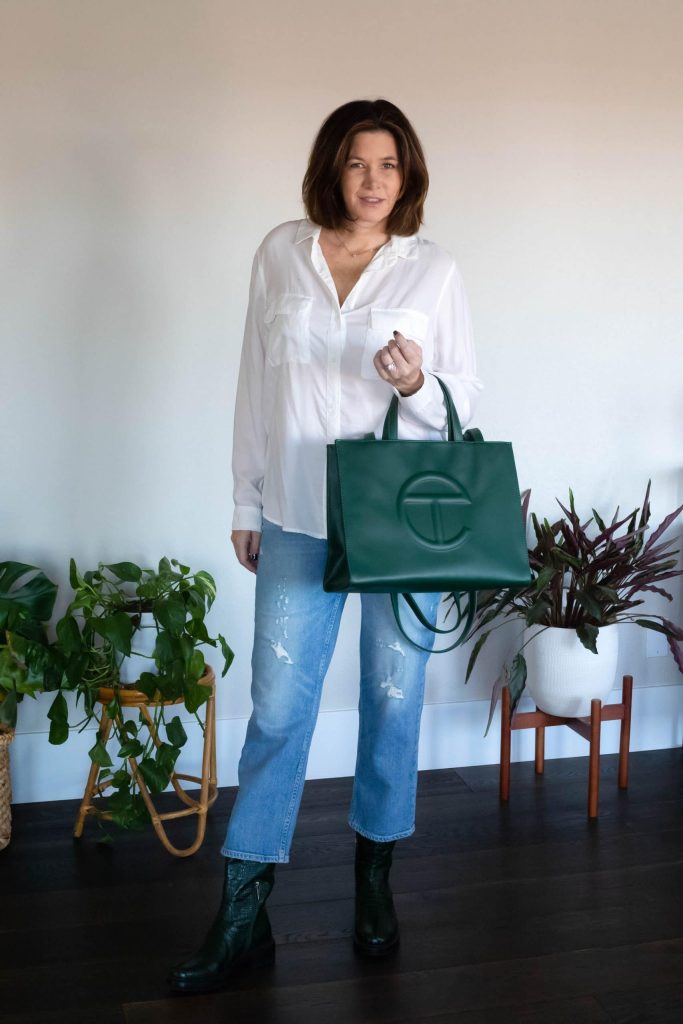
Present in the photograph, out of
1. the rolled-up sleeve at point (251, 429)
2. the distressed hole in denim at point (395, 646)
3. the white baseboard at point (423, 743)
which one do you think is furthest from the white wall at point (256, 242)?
the distressed hole in denim at point (395, 646)

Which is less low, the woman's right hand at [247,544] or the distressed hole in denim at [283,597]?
the woman's right hand at [247,544]

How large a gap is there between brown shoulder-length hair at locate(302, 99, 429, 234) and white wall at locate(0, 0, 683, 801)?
81 cm

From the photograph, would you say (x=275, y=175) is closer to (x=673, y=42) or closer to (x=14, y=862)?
(x=673, y=42)

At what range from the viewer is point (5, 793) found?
7.73 ft

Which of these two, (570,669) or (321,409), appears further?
(570,669)

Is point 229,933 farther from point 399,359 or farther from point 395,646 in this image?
point 399,359

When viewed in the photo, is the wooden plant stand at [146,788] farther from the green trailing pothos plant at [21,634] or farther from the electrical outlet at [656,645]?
the electrical outlet at [656,645]

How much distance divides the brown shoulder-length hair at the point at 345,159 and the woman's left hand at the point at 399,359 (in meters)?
0.29

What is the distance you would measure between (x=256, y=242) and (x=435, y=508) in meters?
1.16

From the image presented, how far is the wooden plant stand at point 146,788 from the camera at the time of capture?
2.30 meters

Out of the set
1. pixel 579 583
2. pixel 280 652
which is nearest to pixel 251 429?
pixel 280 652

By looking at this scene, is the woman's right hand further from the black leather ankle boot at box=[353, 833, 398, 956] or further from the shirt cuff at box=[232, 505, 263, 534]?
the black leather ankle boot at box=[353, 833, 398, 956]

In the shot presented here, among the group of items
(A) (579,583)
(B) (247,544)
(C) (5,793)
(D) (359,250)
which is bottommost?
(C) (5,793)

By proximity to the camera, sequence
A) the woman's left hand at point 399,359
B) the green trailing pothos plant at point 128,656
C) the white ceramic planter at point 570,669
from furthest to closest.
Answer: the white ceramic planter at point 570,669 → the green trailing pothos plant at point 128,656 → the woman's left hand at point 399,359
